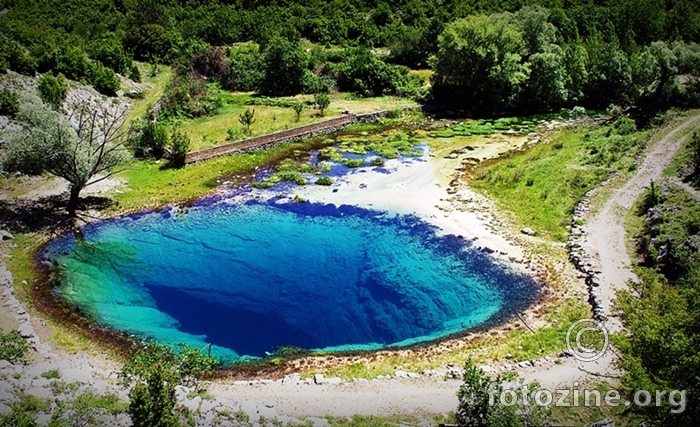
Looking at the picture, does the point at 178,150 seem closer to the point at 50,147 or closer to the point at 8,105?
the point at 50,147

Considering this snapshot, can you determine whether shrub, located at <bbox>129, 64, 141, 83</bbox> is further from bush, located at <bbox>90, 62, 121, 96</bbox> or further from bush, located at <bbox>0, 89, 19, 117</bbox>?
bush, located at <bbox>0, 89, 19, 117</bbox>

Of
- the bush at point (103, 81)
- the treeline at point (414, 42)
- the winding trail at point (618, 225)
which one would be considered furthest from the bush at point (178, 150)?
the winding trail at point (618, 225)

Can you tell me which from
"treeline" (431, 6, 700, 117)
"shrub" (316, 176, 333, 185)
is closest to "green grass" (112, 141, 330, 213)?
"shrub" (316, 176, 333, 185)

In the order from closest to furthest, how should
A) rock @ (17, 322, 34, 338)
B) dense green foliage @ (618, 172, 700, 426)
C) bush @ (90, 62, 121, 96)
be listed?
dense green foliage @ (618, 172, 700, 426)
rock @ (17, 322, 34, 338)
bush @ (90, 62, 121, 96)

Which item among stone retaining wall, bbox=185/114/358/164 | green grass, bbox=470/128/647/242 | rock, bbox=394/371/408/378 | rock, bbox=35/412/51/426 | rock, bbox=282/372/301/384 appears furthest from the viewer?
stone retaining wall, bbox=185/114/358/164

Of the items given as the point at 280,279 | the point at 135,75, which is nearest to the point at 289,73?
the point at 135,75

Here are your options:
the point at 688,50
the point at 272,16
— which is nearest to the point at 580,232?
the point at 688,50

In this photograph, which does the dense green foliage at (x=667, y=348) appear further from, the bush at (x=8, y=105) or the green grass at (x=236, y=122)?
the bush at (x=8, y=105)
